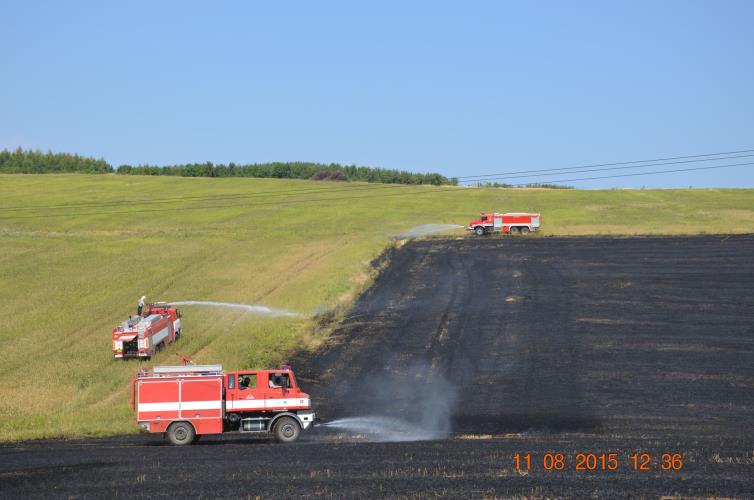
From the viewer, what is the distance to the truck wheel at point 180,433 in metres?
28.8

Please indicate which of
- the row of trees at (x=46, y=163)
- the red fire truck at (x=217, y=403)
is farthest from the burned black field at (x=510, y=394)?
the row of trees at (x=46, y=163)

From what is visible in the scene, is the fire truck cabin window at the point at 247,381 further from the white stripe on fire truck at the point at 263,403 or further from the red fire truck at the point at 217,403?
the white stripe on fire truck at the point at 263,403

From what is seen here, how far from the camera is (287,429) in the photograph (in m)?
28.9

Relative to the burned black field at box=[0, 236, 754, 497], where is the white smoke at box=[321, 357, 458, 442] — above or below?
below

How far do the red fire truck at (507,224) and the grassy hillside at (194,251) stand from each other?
152 inches

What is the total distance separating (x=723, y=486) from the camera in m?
19.6

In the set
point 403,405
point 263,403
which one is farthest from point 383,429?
point 263,403

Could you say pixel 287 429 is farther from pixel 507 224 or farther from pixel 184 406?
pixel 507 224

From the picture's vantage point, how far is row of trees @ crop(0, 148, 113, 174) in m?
160

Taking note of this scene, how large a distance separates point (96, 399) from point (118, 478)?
14.4 metres

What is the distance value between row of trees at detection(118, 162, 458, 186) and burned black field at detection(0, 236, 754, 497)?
275 feet

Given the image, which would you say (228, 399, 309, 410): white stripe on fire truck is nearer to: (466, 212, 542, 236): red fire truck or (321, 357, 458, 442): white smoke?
(321, 357, 458, 442): white smoke
